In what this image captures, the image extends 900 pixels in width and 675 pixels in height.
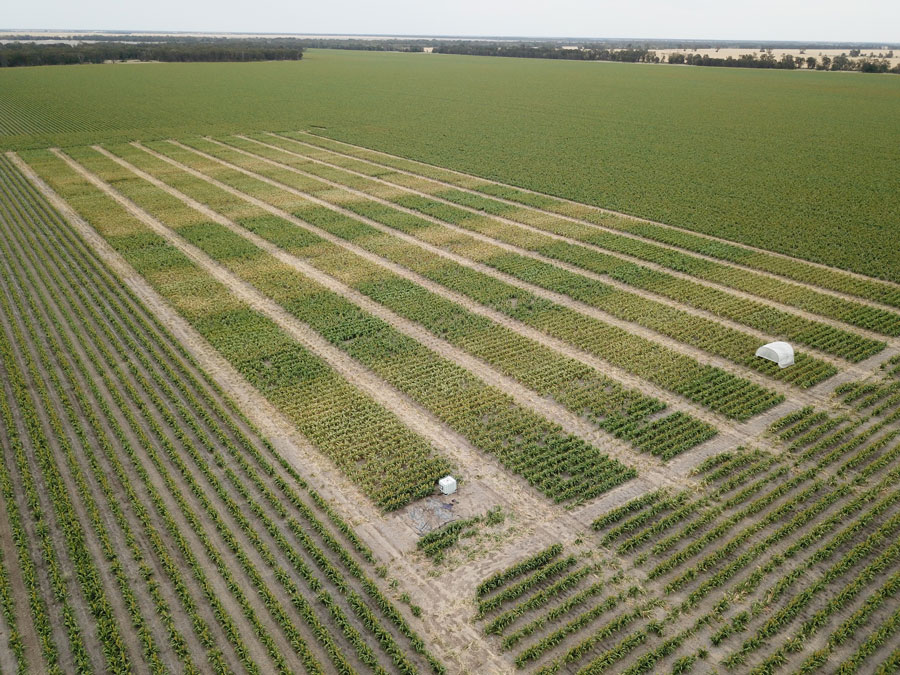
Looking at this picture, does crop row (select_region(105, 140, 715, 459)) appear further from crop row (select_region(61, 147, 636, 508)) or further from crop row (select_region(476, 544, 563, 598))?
crop row (select_region(476, 544, 563, 598))

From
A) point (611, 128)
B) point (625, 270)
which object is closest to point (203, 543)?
point (625, 270)

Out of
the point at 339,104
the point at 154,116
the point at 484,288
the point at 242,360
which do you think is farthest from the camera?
the point at 339,104

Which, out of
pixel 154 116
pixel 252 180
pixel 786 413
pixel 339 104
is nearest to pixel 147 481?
pixel 786 413

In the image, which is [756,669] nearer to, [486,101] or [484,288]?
[484,288]

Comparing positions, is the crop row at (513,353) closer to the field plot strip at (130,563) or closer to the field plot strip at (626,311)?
the field plot strip at (626,311)

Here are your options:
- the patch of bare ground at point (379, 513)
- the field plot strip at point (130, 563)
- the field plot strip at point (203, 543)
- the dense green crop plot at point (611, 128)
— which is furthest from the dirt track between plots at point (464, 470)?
the dense green crop plot at point (611, 128)

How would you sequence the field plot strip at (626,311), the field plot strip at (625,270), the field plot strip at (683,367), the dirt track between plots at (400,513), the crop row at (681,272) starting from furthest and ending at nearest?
the crop row at (681,272)
the field plot strip at (625,270)
the field plot strip at (626,311)
the field plot strip at (683,367)
the dirt track between plots at (400,513)

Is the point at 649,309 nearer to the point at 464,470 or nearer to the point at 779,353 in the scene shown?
the point at 779,353
